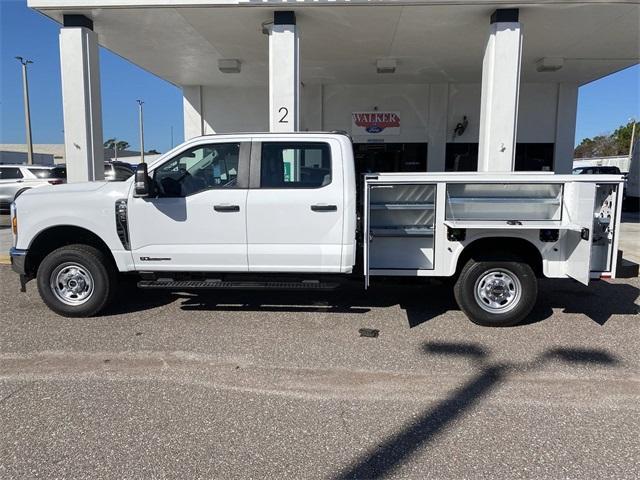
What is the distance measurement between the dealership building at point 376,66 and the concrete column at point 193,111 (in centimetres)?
3

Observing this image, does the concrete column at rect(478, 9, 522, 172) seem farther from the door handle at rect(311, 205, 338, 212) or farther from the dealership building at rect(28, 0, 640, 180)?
the door handle at rect(311, 205, 338, 212)

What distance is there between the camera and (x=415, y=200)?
5.56 meters

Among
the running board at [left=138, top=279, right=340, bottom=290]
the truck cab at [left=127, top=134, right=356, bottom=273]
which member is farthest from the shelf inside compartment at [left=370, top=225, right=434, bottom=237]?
the running board at [left=138, top=279, right=340, bottom=290]

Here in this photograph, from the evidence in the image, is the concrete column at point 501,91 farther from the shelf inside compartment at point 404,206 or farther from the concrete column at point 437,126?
the concrete column at point 437,126

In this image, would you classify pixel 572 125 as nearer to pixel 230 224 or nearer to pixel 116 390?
pixel 230 224

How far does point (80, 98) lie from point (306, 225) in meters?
6.46

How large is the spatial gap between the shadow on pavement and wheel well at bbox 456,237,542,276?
1.09m

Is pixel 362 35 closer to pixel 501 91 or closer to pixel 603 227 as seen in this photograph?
pixel 501 91

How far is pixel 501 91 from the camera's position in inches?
357

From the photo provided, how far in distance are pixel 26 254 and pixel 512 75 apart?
26.9ft

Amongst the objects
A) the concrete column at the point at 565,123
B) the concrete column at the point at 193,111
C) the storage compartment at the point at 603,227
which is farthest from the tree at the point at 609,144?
the storage compartment at the point at 603,227

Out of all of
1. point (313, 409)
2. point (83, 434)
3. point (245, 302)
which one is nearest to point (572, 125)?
point (245, 302)

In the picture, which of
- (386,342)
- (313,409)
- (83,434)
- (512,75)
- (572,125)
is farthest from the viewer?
(572,125)

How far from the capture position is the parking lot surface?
3.05 m
